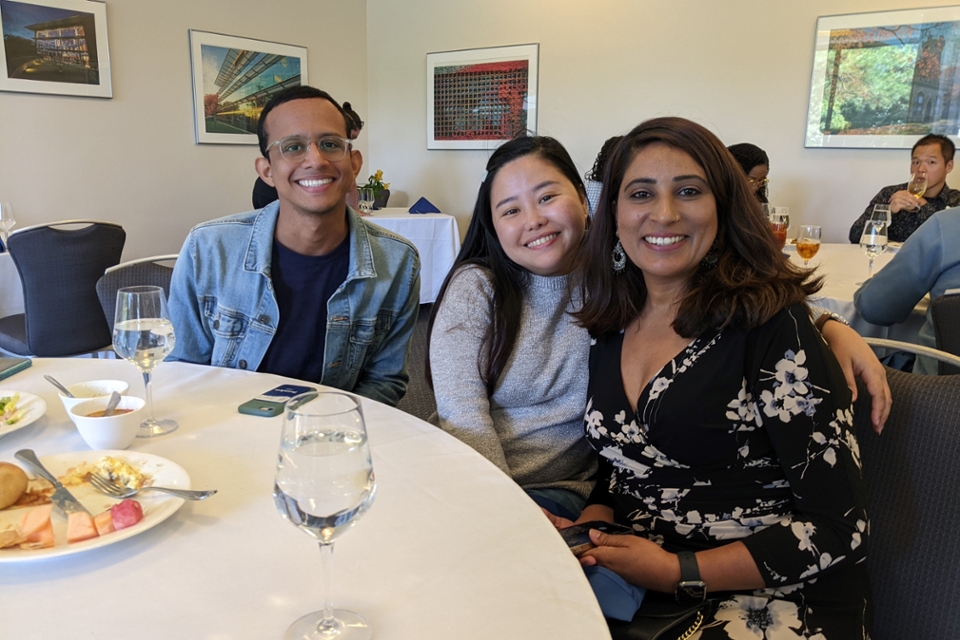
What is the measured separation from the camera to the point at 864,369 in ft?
3.57

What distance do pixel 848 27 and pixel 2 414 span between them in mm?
5278

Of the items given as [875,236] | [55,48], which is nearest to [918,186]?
[875,236]

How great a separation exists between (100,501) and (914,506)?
3.85 ft

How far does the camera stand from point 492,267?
1.47 metres

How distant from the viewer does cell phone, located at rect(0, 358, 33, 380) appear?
1295 millimetres

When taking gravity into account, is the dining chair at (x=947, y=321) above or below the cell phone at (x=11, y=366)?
above

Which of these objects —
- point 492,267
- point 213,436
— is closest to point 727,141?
point 492,267

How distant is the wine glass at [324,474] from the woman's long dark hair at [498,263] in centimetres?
78

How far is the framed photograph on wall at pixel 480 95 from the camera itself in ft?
19.0

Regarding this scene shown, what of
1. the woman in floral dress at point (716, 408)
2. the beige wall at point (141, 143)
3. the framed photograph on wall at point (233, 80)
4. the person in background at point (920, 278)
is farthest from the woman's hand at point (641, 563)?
the framed photograph on wall at point (233, 80)

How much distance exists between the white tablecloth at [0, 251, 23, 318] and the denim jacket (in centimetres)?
187

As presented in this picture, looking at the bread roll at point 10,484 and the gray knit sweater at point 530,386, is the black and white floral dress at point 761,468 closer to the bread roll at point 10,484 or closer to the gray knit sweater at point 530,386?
the gray knit sweater at point 530,386

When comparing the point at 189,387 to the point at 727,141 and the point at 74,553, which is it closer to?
the point at 74,553

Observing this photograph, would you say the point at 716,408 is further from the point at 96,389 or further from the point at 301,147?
the point at 301,147
